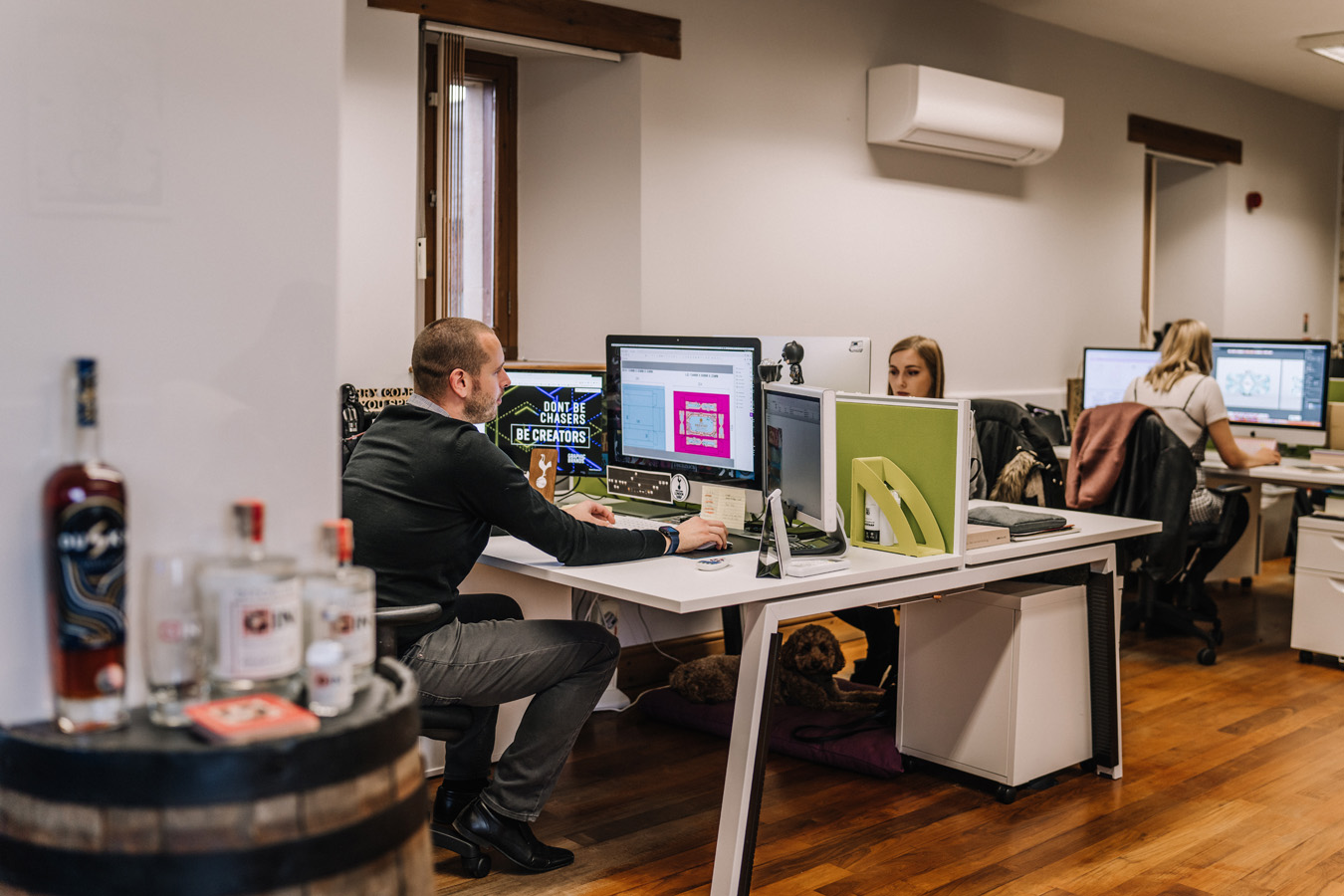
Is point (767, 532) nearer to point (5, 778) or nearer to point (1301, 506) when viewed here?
point (5, 778)

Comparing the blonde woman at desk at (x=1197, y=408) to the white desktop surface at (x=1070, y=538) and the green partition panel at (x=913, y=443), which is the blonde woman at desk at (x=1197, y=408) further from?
the green partition panel at (x=913, y=443)

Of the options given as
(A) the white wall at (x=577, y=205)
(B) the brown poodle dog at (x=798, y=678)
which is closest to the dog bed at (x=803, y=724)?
(B) the brown poodle dog at (x=798, y=678)

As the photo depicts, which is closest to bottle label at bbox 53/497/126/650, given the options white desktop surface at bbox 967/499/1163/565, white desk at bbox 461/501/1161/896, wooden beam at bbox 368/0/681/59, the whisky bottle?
the whisky bottle

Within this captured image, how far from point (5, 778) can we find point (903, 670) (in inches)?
95.0

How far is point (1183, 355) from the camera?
4688mm

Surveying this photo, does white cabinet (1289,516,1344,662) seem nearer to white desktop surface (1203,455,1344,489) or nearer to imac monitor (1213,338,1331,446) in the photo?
white desktop surface (1203,455,1344,489)

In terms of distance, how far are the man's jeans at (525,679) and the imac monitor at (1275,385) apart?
340cm

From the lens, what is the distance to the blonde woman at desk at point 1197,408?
452 cm

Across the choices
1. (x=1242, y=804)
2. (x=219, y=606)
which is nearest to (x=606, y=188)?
(x=1242, y=804)

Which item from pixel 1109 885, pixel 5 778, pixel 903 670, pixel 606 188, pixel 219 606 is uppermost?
pixel 606 188

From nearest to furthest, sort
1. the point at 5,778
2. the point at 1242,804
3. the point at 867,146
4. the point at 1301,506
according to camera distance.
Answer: the point at 5,778
the point at 1242,804
the point at 867,146
the point at 1301,506

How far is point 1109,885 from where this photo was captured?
97.6 inches

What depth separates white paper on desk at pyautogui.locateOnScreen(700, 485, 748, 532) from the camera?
2932 mm

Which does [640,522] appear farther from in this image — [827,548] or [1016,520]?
[1016,520]
